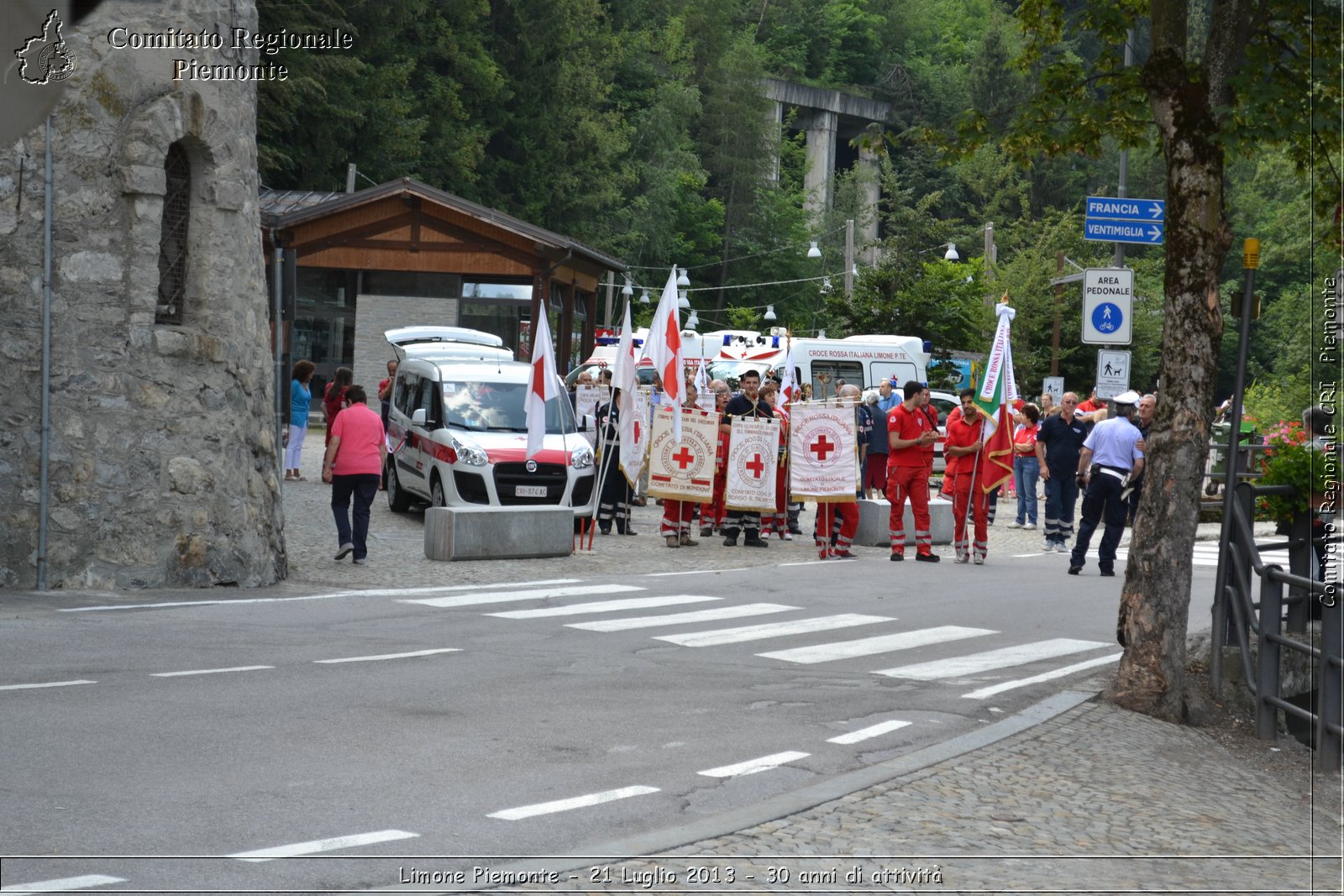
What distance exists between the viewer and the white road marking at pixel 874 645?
1162cm

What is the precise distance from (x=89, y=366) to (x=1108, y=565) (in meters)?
11.2

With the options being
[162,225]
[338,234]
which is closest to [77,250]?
[162,225]

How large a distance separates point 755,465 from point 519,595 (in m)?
5.90

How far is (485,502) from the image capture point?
64.1ft

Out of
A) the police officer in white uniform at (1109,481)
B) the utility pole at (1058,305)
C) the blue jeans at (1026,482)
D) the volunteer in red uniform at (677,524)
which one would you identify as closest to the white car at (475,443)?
the volunteer in red uniform at (677,524)

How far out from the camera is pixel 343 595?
14141 mm

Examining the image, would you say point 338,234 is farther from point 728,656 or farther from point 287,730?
point 287,730

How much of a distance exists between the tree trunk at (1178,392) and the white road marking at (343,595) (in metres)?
6.86

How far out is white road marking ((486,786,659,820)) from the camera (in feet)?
22.0

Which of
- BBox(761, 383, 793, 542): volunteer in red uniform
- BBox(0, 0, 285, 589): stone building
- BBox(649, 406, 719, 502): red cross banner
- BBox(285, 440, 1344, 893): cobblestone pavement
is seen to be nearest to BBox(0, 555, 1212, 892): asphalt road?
BBox(285, 440, 1344, 893): cobblestone pavement

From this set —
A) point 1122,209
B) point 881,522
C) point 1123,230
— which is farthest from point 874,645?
point 881,522

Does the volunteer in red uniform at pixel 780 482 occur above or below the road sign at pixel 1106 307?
below

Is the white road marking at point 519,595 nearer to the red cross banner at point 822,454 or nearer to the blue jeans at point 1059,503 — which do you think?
the red cross banner at point 822,454

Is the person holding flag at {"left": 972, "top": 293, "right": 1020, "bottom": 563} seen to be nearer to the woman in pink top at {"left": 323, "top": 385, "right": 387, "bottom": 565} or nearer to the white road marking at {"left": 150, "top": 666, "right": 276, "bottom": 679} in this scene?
the woman in pink top at {"left": 323, "top": 385, "right": 387, "bottom": 565}
